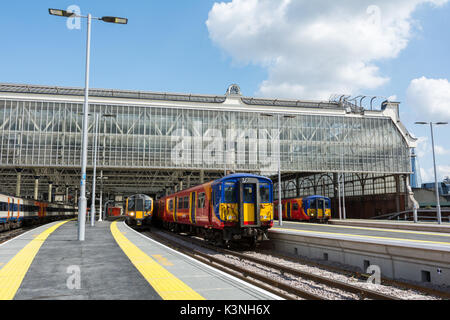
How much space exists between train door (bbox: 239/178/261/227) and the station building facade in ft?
104

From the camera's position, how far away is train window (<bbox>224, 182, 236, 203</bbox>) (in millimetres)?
17375

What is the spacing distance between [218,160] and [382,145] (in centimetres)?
2947

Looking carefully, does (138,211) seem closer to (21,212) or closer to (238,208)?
(21,212)

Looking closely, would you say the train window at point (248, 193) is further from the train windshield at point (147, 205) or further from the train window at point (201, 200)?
the train windshield at point (147, 205)

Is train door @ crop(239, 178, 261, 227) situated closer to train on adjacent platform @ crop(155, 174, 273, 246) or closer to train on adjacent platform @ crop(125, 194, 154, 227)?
train on adjacent platform @ crop(155, 174, 273, 246)

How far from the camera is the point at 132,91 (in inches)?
2498

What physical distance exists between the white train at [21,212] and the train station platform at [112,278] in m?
17.9

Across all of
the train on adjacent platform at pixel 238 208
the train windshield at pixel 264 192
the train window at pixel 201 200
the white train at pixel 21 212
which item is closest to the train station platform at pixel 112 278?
the train on adjacent platform at pixel 238 208

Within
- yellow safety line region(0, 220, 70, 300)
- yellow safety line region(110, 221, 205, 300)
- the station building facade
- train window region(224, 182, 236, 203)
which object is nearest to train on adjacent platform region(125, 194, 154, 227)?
the station building facade

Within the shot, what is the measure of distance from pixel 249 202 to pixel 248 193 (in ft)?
1.47

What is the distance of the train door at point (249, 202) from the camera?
1727 centimetres

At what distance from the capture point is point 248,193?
17750 millimetres
